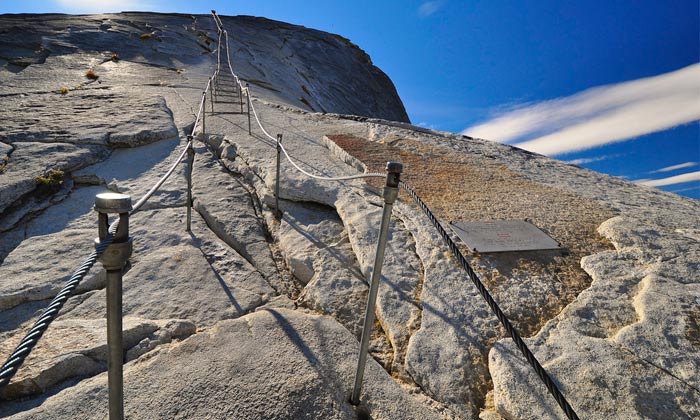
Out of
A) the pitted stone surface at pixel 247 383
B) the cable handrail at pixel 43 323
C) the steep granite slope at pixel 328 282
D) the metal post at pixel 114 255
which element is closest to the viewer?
the cable handrail at pixel 43 323

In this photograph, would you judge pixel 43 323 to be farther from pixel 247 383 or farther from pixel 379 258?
pixel 379 258

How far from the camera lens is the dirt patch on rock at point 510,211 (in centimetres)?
296

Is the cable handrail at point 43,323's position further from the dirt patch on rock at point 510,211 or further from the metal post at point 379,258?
the dirt patch on rock at point 510,211

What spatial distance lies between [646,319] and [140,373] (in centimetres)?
344

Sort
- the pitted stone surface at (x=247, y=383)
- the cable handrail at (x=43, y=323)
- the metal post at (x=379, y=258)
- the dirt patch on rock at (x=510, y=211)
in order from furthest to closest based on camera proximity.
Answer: the dirt patch on rock at (x=510, y=211) → the pitted stone surface at (x=247, y=383) → the metal post at (x=379, y=258) → the cable handrail at (x=43, y=323)

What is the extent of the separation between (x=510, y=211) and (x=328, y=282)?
2370mm

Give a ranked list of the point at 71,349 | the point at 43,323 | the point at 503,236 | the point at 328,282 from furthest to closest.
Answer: the point at 503,236 → the point at 328,282 → the point at 71,349 → the point at 43,323

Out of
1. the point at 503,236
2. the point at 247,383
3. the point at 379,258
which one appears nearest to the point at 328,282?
the point at 247,383

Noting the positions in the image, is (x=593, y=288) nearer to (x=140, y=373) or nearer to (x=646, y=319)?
(x=646, y=319)

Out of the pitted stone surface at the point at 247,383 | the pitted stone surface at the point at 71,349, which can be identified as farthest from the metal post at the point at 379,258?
the pitted stone surface at the point at 71,349

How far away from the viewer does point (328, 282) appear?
3.38 meters

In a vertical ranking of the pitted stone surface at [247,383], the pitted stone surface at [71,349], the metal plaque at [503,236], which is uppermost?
the metal plaque at [503,236]

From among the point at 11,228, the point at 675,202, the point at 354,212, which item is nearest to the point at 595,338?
the point at 354,212

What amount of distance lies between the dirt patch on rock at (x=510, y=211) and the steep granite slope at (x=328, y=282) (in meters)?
0.02
